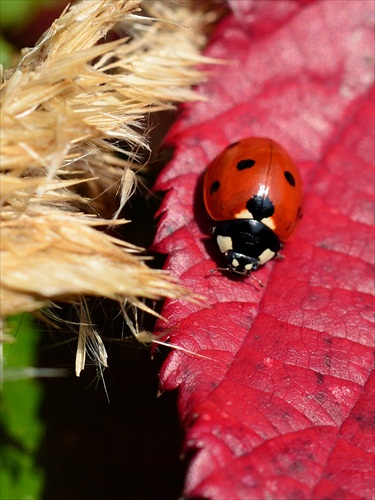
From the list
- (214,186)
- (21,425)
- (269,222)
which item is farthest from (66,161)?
(21,425)

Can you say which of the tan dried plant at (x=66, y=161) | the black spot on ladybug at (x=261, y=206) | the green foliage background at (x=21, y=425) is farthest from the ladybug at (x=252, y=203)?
the green foliage background at (x=21, y=425)

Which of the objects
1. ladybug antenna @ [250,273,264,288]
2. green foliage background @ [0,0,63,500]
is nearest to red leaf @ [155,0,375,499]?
ladybug antenna @ [250,273,264,288]

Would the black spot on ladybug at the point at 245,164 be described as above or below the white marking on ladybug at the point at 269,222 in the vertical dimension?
above

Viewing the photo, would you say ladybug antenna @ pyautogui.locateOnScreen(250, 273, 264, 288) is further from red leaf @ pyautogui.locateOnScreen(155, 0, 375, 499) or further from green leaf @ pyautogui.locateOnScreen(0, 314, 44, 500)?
green leaf @ pyautogui.locateOnScreen(0, 314, 44, 500)

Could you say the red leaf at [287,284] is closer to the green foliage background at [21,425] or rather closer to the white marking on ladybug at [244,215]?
the white marking on ladybug at [244,215]

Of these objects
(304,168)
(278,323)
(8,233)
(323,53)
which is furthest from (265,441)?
(323,53)

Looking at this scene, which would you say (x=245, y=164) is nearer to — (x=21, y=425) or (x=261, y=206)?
(x=261, y=206)
